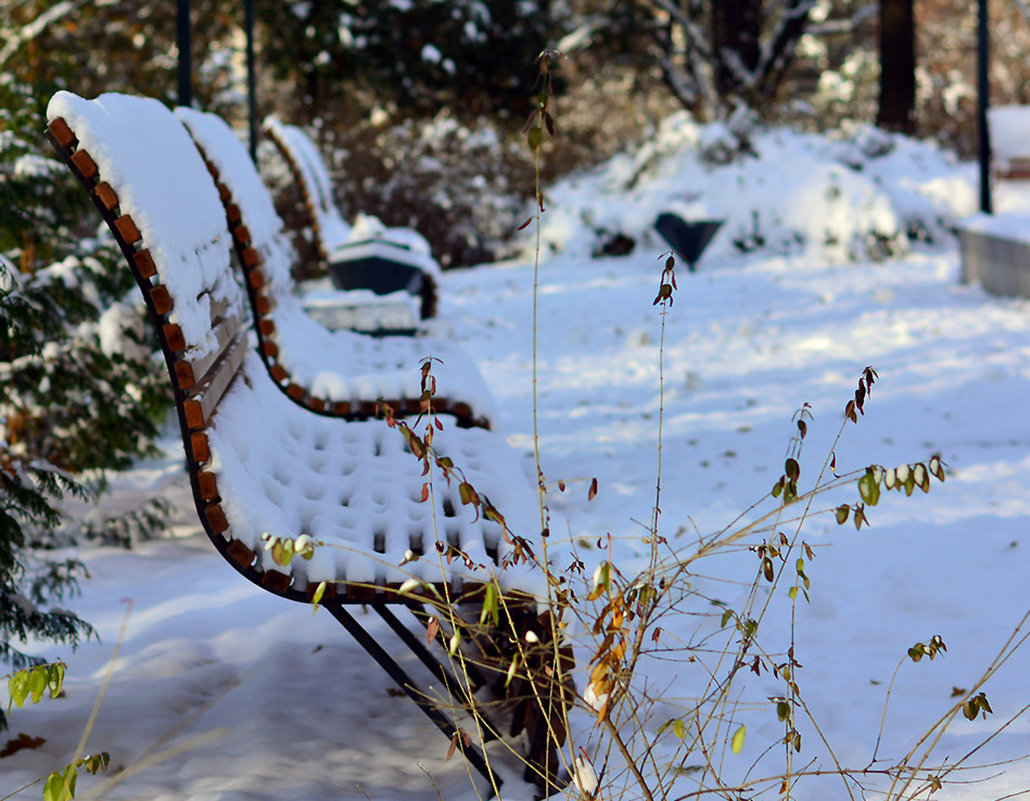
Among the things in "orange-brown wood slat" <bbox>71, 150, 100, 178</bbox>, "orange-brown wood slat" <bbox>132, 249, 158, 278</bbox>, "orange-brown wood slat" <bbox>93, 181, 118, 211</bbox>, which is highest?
"orange-brown wood slat" <bbox>71, 150, 100, 178</bbox>

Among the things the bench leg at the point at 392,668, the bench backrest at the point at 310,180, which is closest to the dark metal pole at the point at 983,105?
the bench backrest at the point at 310,180

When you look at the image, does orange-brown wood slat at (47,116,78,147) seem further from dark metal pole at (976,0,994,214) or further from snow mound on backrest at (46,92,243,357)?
dark metal pole at (976,0,994,214)

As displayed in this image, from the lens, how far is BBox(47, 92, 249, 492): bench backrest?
162 centimetres

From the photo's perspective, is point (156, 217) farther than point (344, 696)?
No

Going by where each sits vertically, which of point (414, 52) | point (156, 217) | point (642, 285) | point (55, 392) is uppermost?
point (414, 52)

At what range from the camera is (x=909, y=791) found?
1.85m

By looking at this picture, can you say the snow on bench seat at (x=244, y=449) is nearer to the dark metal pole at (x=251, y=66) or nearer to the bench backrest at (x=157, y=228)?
the bench backrest at (x=157, y=228)

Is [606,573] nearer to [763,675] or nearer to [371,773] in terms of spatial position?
[371,773]

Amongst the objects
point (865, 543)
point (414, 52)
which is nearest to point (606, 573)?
point (865, 543)

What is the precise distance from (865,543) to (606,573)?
216 cm

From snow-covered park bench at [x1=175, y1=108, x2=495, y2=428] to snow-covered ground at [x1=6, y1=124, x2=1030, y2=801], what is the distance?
4.6 inches

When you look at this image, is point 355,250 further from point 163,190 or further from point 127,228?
point 127,228

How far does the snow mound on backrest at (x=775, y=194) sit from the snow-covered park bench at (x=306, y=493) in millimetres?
7748

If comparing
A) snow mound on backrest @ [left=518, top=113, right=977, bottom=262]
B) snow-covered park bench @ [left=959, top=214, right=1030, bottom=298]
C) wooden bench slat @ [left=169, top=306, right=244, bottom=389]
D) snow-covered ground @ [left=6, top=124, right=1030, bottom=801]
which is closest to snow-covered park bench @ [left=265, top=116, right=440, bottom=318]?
snow-covered ground @ [left=6, top=124, right=1030, bottom=801]
